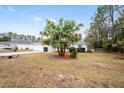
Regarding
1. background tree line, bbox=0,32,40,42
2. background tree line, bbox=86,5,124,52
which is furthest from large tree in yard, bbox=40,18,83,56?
background tree line, bbox=86,5,124,52

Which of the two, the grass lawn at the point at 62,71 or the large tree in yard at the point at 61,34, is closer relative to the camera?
the grass lawn at the point at 62,71

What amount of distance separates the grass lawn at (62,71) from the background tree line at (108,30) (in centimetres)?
25

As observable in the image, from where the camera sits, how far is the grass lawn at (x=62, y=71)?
2754mm

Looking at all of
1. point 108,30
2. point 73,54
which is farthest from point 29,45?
point 108,30

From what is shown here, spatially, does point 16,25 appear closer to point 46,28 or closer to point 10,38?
point 10,38

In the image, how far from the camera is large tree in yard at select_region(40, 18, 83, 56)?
11.0 ft

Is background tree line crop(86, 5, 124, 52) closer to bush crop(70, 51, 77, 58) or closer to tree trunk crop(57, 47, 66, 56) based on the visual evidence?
bush crop(70, 51, 77, 58)

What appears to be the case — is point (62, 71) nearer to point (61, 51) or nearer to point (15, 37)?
point (61, 51)

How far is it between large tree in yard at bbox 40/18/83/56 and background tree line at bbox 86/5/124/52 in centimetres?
Result: 30

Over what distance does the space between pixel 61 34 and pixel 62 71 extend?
0.97 meters

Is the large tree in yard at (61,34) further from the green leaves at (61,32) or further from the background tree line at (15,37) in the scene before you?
the background tree line at (15,37)

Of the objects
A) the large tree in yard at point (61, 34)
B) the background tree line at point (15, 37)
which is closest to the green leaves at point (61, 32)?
the large tree in yard at point (61, 34)
